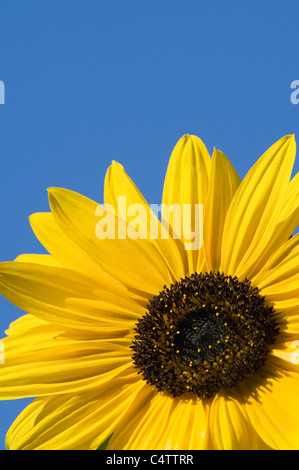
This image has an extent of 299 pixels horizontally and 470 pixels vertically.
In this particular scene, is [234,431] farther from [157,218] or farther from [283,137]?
[283,137]

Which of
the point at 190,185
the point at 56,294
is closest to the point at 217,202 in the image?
the point at 190,185

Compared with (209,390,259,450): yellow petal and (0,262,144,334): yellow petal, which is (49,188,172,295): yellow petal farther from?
(209,390,259,450): yellow petal

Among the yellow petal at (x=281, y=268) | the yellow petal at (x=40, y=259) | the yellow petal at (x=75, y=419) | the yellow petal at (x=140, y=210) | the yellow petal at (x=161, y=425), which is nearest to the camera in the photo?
the yellow petal at (x=161, y=425)

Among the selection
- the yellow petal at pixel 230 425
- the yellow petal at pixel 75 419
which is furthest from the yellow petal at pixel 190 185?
the yellow petal at pixel 230 425

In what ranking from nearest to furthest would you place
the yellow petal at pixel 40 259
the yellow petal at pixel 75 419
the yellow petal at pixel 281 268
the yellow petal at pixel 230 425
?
1. the yellow petal at pixel 230 425
2. the yellow petal at pixel 75 419
3. the yellow petal at pixel 281 268
4. the yellow petal at pixel 40 259

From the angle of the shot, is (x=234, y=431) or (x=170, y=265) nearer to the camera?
(x=234, y=431)

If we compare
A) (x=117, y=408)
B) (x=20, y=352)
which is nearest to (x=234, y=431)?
(x=117, y=408)

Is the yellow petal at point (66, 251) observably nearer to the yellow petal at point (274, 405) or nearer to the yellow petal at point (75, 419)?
the yellow petal at point (75, 419)

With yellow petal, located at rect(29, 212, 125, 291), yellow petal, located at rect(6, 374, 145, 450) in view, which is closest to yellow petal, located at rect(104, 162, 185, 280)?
yellow petal, located at rect(29, 212, 125, 291)
